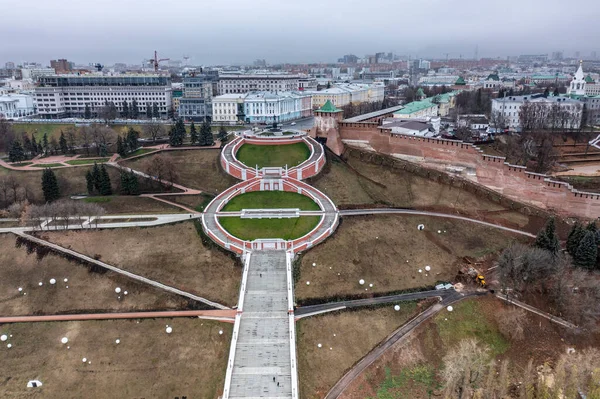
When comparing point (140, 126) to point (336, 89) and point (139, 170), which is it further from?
point (336, 89)

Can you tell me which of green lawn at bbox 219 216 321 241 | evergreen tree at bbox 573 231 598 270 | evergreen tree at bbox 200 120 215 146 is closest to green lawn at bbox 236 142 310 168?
evergreen tree at bbox 200 120 215 146

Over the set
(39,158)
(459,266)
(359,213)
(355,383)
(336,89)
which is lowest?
(355,383)

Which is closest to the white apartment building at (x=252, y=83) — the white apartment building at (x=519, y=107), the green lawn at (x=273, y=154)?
the white apartment building at (x=519, y=107)

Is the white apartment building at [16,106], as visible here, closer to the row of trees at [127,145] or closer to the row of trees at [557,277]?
the row of trees at [127,145]

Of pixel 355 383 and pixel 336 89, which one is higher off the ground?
pixel 336 89

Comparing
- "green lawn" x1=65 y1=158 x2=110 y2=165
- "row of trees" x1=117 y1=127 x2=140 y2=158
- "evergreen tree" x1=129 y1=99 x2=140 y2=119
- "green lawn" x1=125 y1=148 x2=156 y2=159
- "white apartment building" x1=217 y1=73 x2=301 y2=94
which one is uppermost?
"white apartment building" x1=217 y1=73 x2=301 y2=94

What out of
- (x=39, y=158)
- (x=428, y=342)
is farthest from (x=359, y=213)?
(x=39, y=158)

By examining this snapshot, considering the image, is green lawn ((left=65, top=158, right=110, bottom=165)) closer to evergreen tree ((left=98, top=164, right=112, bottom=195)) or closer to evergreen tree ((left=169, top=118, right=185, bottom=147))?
evergreen tree ((left=169, top=118, right=185, bottom=147))
